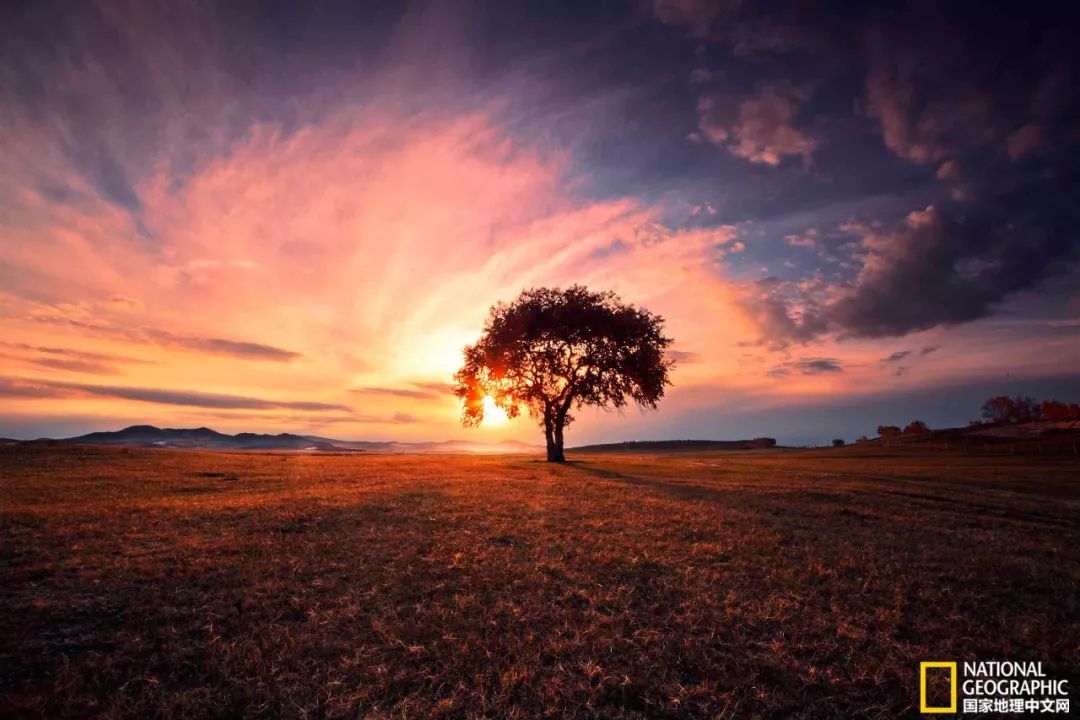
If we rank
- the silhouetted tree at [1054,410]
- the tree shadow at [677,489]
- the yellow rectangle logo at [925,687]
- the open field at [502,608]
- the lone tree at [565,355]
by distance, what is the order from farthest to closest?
the silhouetted tree at [1054,410] < the lone tree at [565,355] < the tree shadow at [677,489] < the yellow rectangle logo at [925,687] < the open field at [502,608]

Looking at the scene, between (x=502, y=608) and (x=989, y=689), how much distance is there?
6.99 m

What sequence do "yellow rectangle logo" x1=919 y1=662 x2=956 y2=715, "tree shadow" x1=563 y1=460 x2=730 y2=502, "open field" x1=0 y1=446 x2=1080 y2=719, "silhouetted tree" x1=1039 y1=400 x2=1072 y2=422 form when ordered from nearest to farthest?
"open field" x1=0 y1=446 x2=1080 y2=719, "yellow rectangle logo" x1=919 y1=662 x2=956 y2=715, "tree shadow" x1=563 y1=460 x2=730 y2=502, "silhouetted tree" x1=1039 y1=400 x2=1072 y2=422

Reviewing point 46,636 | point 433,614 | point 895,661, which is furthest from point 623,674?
point 46,636

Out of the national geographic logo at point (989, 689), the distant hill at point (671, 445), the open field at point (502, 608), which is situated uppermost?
the open field at point (502, 608)

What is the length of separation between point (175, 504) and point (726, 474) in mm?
31248

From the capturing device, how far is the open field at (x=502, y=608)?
222 inches

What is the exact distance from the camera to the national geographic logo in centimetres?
592

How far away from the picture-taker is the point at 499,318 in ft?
152

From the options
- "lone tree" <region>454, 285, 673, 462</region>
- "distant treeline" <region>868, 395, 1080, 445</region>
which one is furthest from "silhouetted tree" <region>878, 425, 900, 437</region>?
"lone tree" <region>454, 285, 673, 462</region>

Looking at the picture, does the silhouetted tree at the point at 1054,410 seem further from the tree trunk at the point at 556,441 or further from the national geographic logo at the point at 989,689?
the national geographic logo at the point at 989,689

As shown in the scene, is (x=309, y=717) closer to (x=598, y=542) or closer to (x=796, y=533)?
(x=598, y=542)

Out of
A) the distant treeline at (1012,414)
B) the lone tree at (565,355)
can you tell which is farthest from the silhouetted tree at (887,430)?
the lone tree at (565,355)

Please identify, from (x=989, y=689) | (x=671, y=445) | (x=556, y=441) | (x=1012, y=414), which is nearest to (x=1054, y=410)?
(x=1012, y=414)

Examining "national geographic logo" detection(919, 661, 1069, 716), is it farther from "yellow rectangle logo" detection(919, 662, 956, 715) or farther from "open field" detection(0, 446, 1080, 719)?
"open field" detection(0, 446, 1080, 719)
